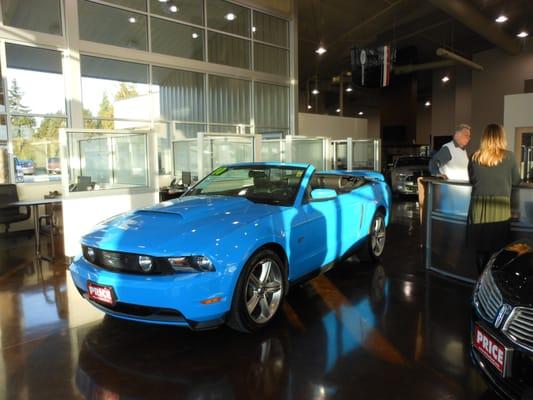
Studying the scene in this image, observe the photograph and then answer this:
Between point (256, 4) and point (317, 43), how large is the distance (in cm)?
591

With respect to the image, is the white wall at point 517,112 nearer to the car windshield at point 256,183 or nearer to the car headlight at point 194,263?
the car windshield at point 256,183

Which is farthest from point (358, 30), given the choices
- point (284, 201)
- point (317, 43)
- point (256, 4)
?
point (284, 201)

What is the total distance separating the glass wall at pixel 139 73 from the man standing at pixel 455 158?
4.31 meters

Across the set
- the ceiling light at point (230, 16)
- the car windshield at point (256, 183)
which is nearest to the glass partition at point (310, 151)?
the ceiling light at point (230, 16)

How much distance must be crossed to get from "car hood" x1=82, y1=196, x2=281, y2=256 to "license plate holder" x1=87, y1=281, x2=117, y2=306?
281mm

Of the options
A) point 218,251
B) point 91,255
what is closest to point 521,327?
point 218,251

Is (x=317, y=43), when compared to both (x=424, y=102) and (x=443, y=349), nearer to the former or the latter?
(x=443, y=349)

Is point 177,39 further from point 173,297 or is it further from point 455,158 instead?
point 173,297

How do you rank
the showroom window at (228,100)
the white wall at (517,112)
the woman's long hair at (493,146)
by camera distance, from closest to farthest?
the woman's long hair at (493,146) < the showroom window at (228,100) < the white wall at (517,112)

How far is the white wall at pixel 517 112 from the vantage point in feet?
43.2

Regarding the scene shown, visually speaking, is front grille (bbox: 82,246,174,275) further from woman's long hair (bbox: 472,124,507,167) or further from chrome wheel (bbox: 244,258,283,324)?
woman's long hair (bbox: 472,124,507,167)

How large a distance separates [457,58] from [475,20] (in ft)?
14.7

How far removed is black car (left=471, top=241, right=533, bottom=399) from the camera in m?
1.96

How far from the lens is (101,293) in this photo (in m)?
3.07
